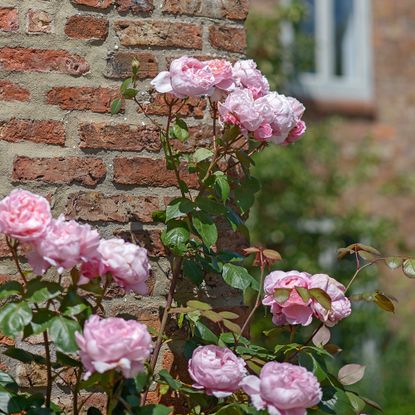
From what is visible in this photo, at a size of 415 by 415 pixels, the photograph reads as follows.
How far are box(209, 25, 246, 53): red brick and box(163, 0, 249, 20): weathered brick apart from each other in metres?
0.04

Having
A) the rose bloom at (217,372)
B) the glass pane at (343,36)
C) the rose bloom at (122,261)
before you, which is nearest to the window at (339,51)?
the glass pane at (343,36)

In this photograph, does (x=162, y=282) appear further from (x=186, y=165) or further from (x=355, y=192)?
(x=355, y=192)

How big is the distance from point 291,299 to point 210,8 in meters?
0.98

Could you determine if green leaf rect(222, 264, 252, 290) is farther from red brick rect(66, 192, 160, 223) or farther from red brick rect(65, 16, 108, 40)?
red brick rect(65, 16, 108, 40)

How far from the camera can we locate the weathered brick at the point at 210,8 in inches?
115

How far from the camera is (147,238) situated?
280cm

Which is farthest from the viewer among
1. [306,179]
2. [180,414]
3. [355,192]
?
[355,192]

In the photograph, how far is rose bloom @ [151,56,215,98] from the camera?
2414 mm

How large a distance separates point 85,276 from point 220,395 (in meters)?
0.42

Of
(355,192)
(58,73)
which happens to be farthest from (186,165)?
(355,192)

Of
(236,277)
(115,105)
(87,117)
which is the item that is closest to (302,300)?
(236,277)

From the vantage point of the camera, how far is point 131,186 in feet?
9.27

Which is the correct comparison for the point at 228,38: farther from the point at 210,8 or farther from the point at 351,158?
the point at 351,158

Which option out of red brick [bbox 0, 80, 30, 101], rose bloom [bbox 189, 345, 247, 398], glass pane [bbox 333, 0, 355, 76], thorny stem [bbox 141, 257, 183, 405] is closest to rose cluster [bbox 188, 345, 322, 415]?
rose bloom [bbox 189, 345, 247, 398]
